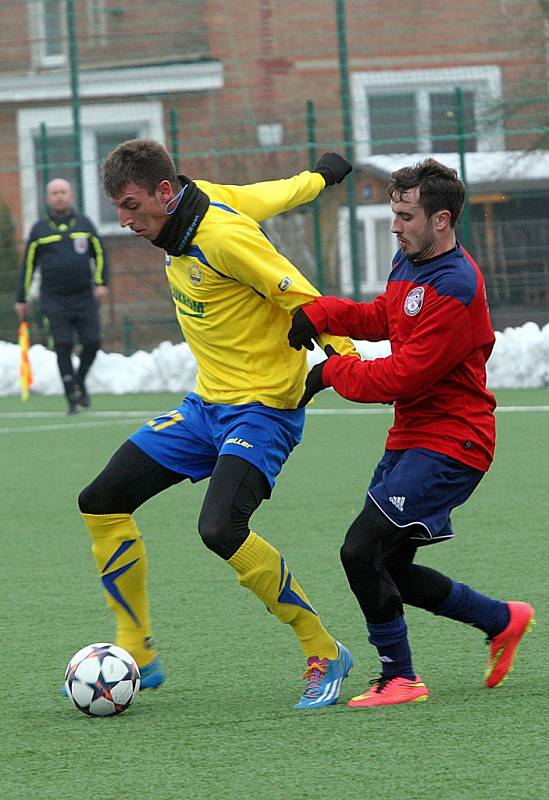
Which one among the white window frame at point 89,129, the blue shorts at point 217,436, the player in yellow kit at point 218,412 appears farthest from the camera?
the white window frame at point 89,129

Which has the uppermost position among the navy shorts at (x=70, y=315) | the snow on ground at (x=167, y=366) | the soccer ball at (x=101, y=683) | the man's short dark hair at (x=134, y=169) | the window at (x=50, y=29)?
the window at (x=50, y=29)

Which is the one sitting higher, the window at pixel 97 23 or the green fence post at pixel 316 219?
the window at pixel 97 23

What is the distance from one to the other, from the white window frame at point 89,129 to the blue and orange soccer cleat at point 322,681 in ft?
45.0

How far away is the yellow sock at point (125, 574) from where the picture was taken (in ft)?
15.9

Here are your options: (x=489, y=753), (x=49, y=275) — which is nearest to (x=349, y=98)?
(x=49, y=275)

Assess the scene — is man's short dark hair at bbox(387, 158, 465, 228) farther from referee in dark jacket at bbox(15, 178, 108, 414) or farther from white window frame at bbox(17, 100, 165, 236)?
white window frame at bbox(17, 100, 165, 236)

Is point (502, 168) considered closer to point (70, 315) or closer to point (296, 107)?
point (70, 315)

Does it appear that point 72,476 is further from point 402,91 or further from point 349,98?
point 402,91

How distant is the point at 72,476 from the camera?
10.1 m

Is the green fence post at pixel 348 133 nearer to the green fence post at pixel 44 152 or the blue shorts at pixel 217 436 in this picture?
the green fence post at pixel 44 152

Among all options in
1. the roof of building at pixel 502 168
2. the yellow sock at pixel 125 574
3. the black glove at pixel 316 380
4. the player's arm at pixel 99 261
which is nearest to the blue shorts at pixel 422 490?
the black glove at pixel 316 380

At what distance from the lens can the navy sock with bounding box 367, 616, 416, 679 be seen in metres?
4.55

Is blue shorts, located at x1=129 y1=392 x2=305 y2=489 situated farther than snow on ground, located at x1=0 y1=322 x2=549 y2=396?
No

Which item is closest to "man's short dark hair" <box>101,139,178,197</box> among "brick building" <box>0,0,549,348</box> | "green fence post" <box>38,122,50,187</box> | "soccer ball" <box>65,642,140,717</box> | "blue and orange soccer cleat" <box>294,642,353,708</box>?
"soccer ball" <box>65,642,140,717</box>
